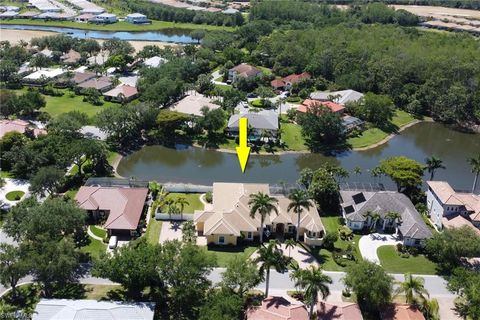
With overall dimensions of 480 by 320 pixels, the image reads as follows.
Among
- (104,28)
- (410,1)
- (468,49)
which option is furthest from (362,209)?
(410,1)

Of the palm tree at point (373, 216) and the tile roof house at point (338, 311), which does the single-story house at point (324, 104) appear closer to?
the palm tree at point (373, 216)

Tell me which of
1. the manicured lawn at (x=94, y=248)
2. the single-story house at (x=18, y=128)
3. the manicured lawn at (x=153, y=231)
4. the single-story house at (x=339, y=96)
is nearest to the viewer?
the manicured lawn at (x=94, y=248)

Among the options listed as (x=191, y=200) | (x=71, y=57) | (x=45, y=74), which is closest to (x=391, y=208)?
(x=191, y=200)

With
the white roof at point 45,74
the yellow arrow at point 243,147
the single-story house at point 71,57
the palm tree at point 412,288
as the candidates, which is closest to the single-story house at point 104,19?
the single-story house at point 71,57

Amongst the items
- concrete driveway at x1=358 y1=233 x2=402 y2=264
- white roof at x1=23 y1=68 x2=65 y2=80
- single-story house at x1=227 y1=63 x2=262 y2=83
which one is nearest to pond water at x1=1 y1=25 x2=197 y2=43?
single-story house at x1=227 y1=63 x2=262 y2=83

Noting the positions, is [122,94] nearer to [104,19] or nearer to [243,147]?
[243,147]

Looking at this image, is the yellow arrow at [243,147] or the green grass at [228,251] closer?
the green grass at [228,251]
